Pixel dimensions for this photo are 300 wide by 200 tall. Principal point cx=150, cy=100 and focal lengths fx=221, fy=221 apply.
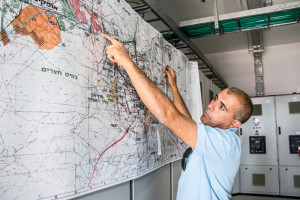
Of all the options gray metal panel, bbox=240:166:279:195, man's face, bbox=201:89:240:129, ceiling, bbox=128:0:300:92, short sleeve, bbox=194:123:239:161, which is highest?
ceiling, bbox=128:0:300:92

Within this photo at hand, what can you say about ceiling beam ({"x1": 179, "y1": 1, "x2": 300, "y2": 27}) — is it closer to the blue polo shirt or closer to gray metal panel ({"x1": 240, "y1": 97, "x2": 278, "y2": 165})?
the blue polo shirt

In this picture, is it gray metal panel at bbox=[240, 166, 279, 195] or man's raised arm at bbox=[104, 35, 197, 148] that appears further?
gray metal panel at bbox=[240, 166, 279, 195]

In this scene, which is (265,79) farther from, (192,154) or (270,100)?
(192,154)

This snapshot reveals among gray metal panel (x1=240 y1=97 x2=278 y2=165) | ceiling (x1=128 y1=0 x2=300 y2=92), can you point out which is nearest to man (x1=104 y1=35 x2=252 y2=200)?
ceiling (x1=128 y1=0 x2=300 y2=92)

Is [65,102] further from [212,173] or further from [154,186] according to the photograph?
[154,186]

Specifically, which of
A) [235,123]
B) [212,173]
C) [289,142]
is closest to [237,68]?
[289,142]

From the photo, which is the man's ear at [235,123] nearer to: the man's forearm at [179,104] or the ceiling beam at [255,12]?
the man's forearm at [179,104]

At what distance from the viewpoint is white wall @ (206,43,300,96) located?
16.2ft

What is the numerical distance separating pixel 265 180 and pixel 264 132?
0.86 m

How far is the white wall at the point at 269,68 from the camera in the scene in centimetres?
494

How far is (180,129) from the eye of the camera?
1.06 metres

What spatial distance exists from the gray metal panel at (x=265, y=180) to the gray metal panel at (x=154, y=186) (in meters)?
2.79

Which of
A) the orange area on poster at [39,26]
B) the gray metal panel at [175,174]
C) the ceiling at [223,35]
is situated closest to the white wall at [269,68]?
the ceiling at [223,35]

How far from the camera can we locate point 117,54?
→ 3.44ft
